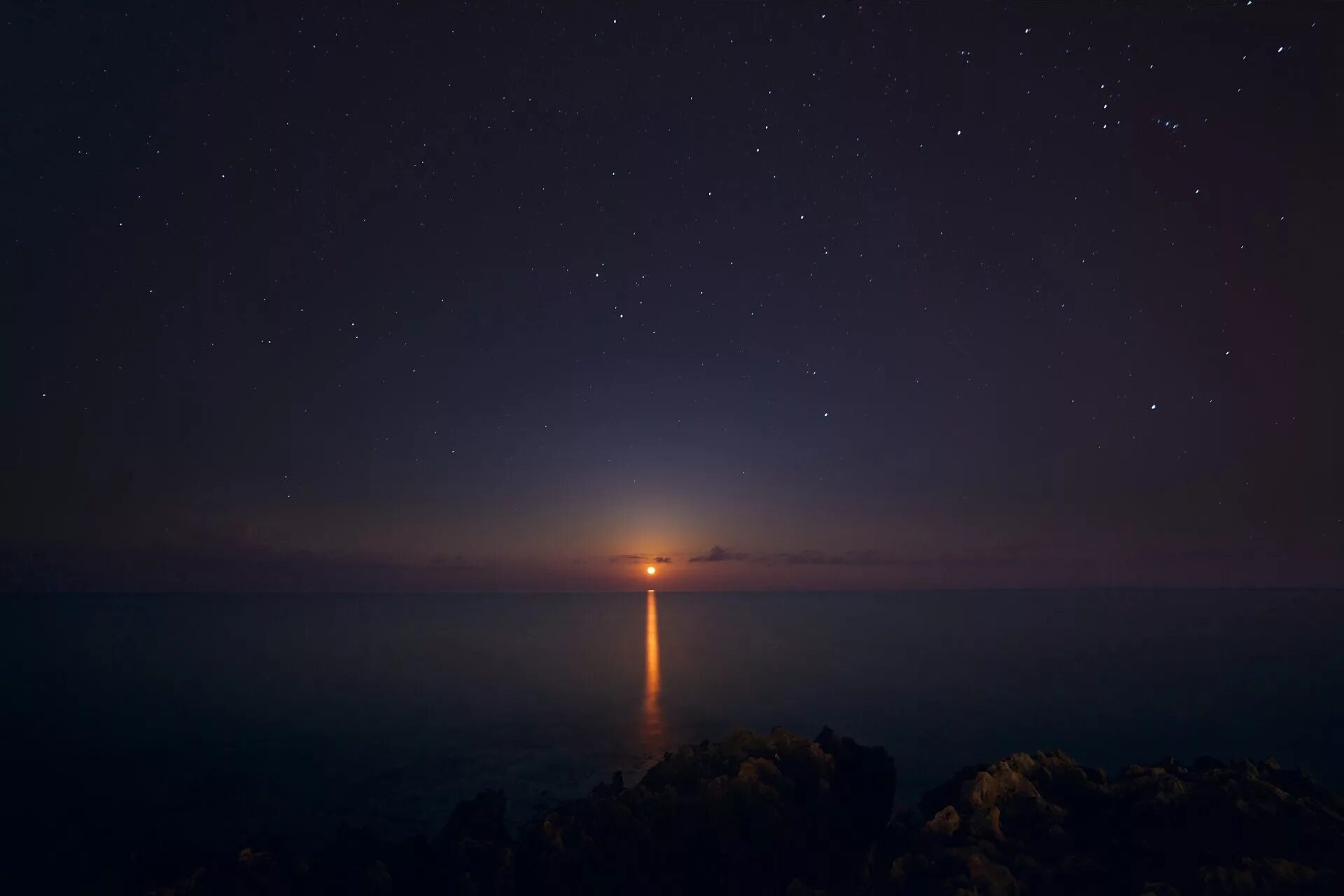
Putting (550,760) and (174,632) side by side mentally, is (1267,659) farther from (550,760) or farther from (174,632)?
(174,632)

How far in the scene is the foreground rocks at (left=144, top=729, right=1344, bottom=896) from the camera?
15.3m

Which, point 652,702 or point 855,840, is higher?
point 855,840

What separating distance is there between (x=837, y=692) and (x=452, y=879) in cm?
5976

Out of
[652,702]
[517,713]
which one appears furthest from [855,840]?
[652,702]

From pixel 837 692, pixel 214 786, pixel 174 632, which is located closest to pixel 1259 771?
pixel 214 786

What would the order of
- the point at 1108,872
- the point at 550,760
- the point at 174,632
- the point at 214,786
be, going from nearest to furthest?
the point at 1108,872, the point at 214,786, the point at 550,760, the point at 174,632

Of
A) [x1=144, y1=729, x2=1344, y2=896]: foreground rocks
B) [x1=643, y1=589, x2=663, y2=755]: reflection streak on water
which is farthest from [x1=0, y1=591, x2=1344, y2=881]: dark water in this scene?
→ [x1=144, y1=729, x2=1344, y2=896]: foreground rocks

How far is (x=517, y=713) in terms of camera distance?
200 feet

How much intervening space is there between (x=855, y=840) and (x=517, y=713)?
46.6m

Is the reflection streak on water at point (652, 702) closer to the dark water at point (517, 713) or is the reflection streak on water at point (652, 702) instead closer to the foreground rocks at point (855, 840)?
the dark water at point (517, 713)

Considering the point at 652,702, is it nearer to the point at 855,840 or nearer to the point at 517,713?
the point at 517,713

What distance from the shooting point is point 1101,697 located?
6800 cm

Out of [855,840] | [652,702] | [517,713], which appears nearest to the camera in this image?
[855,840]

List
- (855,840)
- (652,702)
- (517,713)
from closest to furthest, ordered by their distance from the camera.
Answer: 1. (855,840)
2. (517,713)
3. (652,702)
